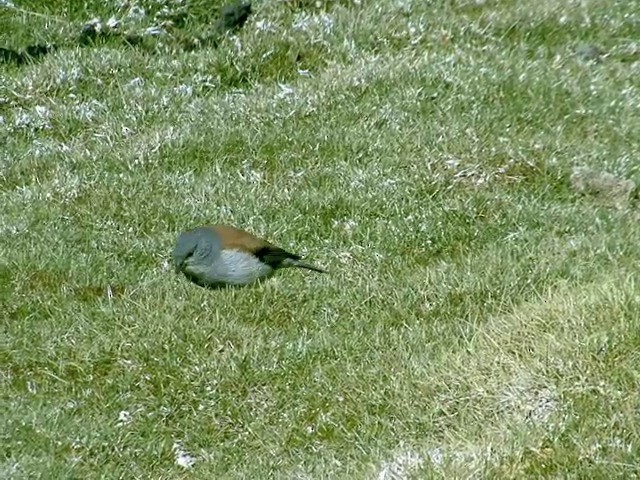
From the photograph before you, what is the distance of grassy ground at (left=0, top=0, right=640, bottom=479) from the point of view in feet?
24.3

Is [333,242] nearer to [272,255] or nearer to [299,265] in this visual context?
[299,265]

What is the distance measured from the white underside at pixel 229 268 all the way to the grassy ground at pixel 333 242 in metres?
0.13

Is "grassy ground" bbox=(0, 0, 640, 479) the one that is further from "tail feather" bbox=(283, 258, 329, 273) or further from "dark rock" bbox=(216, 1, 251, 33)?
"dark rock" bbox=(216, 1, 251, 33)

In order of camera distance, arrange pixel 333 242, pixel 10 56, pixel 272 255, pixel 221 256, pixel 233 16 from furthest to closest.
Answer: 1. pixel 233 16
2. pixel 10 56
3. pixel 333 242
4. pixel 272 255
5. pixel 221 256

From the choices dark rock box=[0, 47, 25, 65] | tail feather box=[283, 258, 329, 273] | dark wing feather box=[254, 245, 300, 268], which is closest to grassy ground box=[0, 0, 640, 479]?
tail feather box=[283, 258, 329, 273]

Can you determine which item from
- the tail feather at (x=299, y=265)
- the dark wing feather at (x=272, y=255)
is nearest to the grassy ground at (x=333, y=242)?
the tail feather at (x=299, y=265)

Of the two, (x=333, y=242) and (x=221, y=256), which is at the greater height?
(x=221, y=256)

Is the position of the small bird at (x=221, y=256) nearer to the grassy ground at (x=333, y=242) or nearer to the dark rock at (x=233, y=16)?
the grassy ground at (x=333, y=242)

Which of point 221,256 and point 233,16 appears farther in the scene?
point 233,16

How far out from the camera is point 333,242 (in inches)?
411

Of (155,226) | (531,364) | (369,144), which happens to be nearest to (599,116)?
(369,144)

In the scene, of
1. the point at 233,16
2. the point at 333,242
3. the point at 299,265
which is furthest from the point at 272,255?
the point at 233,16

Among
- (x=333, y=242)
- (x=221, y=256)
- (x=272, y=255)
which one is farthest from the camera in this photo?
(x=333, y=242)

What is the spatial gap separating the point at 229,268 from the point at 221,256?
0.40 feet
